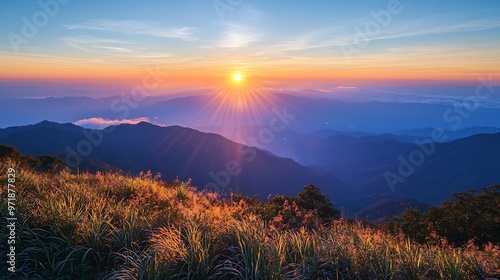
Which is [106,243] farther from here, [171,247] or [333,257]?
[333,257]

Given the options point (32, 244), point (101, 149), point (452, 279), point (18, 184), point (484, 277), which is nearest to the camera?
point (452, 279)

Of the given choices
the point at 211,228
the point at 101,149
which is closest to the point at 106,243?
the point at 211,228

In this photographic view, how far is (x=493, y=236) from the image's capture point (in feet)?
38.4

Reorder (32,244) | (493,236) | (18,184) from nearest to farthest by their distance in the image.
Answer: (32,244), (18,184), (493,236)

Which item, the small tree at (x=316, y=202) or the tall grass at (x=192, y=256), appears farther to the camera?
the small tree at (x=316, y=202)

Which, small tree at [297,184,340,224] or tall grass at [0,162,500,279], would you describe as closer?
tall grass at [0,162,500,279]

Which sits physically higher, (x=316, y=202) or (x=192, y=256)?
(x=316, y=202)

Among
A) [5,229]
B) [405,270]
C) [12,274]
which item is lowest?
[12,274]

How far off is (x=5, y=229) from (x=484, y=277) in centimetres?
790

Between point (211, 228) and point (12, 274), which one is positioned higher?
point (211, 228)

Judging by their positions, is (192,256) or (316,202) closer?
(192,256)

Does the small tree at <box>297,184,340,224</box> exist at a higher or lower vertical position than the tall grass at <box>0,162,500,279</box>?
higher

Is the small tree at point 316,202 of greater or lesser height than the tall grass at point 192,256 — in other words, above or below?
above

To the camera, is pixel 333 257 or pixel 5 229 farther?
pixel 5 229
